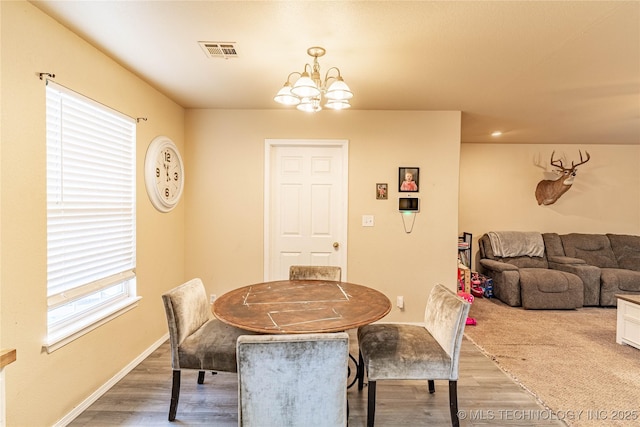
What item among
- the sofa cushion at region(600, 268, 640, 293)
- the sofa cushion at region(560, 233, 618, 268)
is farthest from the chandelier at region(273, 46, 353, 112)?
the sofa cushion at region(560, 233, 618, 268)

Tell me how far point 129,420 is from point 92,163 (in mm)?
1685

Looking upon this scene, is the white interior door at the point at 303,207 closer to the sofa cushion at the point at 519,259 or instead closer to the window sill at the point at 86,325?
the window sill at the point at 86,325

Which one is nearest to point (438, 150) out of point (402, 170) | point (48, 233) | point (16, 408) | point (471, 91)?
point (402, 170)

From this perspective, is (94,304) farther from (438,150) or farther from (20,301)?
(438,150)

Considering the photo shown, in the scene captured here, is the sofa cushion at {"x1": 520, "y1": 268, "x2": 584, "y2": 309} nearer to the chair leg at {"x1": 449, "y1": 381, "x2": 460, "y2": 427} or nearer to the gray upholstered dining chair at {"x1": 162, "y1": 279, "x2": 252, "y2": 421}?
the chair leg at {"x1": 449, "y1": 381, "x2": 460, "y2": 427}

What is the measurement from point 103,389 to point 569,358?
3820mm

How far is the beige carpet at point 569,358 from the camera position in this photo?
2.10 meters

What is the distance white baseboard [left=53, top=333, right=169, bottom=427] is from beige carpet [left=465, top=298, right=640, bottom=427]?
3072mm

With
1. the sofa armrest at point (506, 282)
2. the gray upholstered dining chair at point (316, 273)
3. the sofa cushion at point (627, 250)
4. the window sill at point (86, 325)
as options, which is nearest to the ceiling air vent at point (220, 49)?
the gray upholstered dining chair at point (316, 273)

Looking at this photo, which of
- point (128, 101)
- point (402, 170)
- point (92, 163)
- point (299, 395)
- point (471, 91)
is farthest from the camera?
point (402, 170)

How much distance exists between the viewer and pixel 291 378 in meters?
1.31

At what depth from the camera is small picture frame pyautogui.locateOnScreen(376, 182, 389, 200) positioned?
11.4ft

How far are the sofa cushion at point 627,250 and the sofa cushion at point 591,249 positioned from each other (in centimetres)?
7

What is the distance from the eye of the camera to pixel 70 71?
6.31 feet
